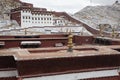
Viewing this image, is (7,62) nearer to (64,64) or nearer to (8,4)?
(64,64)

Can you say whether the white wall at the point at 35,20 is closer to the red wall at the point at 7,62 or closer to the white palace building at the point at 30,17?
the white palace building at the point at 30,17

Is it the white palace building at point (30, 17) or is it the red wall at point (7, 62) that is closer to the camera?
the red wall at point (7, 62)

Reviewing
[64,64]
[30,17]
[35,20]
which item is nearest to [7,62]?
[64,64]

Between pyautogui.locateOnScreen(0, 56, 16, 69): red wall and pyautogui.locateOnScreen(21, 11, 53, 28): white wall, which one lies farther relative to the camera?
pyautogui.locateOnScreen(21, 11, 53, 28): white wall

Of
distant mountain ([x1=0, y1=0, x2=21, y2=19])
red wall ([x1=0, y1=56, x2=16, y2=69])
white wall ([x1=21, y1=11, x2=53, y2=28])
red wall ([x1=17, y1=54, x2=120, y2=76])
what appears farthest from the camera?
distant mountain ([x1=0, y1=0, x2=21, y2=19])

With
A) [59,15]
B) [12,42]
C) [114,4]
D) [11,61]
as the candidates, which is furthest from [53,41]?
[114,4]

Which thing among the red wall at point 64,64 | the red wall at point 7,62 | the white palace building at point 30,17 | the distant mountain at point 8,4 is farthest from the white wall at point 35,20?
the red wall at point 64,64

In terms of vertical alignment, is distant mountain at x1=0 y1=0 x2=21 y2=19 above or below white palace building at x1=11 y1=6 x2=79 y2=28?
above

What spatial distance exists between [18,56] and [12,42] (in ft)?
19.7

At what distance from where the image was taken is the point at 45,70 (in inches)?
262

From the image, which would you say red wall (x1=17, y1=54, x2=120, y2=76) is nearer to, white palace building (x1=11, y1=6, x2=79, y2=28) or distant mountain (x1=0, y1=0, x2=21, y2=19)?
white palace building (x1=11, y1=6, x2=79, y2=28)

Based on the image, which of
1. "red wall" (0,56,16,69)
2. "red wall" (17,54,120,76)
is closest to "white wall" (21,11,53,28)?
"red wall" (0,56,16,69)

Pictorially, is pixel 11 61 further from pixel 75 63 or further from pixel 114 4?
pixel 114 4

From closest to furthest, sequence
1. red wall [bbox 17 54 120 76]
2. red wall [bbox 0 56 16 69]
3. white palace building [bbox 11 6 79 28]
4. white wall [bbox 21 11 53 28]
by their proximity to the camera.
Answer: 1. red wall [bbox 17 54 120 76]
2. red wall [bbox 0 56 16 69]
3. white palace building [bbox 11 6 79 28]
4. white wall [bbox 21 11 53 28]
